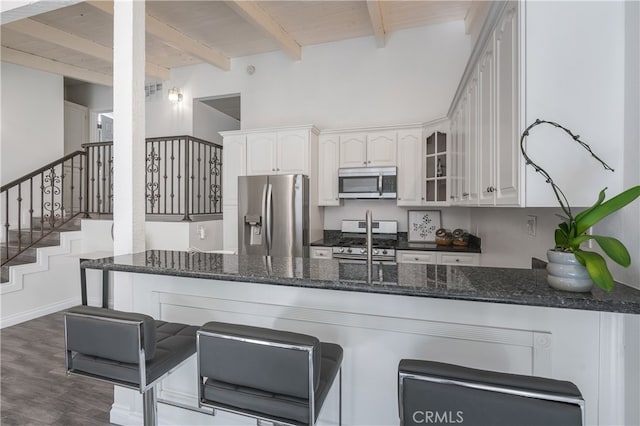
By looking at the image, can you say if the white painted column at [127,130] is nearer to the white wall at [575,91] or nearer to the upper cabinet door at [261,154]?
the white wall at [575,91]

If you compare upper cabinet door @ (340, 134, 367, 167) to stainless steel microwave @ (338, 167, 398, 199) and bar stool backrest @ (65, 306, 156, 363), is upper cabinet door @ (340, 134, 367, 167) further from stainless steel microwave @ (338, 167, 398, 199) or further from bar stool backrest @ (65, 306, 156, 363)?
bar stool backrest @ (65, 306, 156, 363)

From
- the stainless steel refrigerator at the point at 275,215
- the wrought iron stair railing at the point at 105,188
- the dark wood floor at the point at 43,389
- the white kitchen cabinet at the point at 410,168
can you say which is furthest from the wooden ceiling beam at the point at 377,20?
the dark wood floor at the point at 43,389

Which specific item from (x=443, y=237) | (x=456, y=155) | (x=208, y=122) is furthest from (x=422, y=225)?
(x=208, y=122)

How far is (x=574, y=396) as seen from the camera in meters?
0.73

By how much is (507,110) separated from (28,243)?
5414 millimetres

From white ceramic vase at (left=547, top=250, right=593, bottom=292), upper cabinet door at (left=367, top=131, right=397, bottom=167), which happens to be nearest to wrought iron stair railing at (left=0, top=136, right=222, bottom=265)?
upper cabinet door at (left=367, top=131, right=397, bottom=167)

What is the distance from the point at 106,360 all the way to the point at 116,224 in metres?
0.96

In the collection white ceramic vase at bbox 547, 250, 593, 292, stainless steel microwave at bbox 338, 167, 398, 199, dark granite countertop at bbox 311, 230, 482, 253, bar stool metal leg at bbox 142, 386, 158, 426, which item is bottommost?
bar stool metal leg at bbox 142, 386, 158, 426

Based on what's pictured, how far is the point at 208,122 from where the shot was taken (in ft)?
18.9

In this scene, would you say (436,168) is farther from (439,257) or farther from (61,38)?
(61,38)

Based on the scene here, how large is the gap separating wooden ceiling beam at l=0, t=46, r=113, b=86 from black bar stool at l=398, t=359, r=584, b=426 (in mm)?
6221

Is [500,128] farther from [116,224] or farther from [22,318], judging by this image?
[22,318]

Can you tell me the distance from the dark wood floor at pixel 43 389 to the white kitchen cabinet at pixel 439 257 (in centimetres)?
292

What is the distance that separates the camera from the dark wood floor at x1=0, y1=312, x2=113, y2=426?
2062 millimetres
